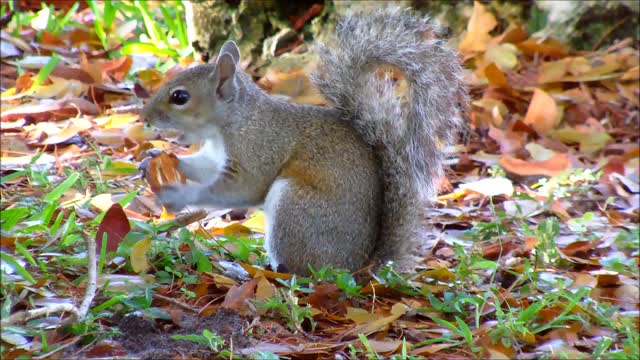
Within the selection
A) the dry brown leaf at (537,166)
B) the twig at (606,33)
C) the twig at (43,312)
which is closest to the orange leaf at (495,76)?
the dry brown leaf at (537,166)

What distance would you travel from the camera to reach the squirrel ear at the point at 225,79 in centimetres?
336

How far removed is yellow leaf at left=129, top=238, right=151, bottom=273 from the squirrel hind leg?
0.46 m

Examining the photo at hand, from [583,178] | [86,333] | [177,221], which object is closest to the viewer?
[86,333]

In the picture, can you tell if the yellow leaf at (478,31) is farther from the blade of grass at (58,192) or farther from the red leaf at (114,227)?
the red leaf at (114,227)

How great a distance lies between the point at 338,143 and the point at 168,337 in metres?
1.03

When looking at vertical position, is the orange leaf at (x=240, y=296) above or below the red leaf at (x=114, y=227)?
below

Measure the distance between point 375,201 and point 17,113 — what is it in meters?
2.20

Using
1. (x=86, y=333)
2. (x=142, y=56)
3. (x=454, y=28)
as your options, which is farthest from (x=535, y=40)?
(x=86, y=333)

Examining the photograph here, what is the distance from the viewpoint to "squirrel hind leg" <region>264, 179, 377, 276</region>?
123 inches

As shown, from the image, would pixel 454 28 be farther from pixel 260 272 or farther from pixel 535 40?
pixel 260 272

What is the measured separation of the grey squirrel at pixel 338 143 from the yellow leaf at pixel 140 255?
Result: 0.32m

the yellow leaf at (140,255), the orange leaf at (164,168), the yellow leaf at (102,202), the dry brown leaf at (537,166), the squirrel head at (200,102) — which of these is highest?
the squirrel head at (200,102)

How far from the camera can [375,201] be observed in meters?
3.27

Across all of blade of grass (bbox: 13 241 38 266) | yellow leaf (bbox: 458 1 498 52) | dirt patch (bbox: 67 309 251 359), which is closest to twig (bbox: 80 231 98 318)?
dirt patch (bbox: 67 309 251 359)
